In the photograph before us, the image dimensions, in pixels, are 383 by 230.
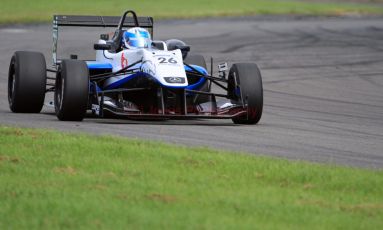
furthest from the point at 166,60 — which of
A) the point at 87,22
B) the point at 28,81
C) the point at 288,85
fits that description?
the point at 288,85

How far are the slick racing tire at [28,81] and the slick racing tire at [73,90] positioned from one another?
0.83m

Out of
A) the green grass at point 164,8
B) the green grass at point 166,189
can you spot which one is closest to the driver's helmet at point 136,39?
the green grass at point 166,189

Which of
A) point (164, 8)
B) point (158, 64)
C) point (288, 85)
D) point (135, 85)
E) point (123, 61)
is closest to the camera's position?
point (158, 64)

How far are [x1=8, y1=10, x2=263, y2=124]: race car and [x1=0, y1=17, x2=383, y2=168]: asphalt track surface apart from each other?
200 mm

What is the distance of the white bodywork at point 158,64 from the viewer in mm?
13648

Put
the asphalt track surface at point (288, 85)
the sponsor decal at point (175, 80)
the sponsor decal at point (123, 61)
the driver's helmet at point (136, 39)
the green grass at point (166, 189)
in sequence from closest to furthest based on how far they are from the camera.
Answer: the green grass at point (166, 189)
the asphalt track surface at point (288, 85)
the sponsor decal at point (175, 80)
the sponsor decal at point (123, 61)
the driver's helmet at point (136, 39)

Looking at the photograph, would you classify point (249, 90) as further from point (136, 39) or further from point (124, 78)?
point (136, 39)

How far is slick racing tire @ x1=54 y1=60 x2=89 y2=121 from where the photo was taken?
1341cm

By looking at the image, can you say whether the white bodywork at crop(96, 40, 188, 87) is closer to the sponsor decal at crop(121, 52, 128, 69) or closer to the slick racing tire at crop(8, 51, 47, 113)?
the sponsor decal at crop(121, 52, 128, 69)

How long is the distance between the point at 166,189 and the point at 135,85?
606cm

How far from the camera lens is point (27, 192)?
27.4ft

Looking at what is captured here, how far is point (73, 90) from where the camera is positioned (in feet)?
44.0

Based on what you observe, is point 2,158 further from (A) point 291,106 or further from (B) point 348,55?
(B) point 348,55

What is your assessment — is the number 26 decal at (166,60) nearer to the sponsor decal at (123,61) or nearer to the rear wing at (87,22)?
the sponsor decal at (123,61)
